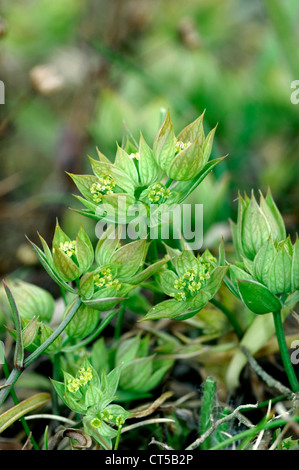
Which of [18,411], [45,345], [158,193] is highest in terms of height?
[158,193]

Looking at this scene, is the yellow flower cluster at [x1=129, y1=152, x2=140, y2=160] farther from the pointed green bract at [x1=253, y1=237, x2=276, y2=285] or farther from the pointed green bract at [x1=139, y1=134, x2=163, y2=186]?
the pointed green bract at [x1=253, y1=237, x2=276, y2=285]

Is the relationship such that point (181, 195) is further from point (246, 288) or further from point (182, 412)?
point (182, 412)

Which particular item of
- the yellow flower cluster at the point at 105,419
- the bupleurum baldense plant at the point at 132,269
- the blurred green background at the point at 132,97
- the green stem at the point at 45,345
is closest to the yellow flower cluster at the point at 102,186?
the bupleurum baldense plant at the point at 132,269

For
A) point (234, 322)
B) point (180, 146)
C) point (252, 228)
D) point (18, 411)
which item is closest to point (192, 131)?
point (180, 146)

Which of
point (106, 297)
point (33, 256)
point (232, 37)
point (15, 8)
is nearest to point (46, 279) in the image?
point (33, 256)

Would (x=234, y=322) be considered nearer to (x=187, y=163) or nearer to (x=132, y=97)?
(x=187, y=163)

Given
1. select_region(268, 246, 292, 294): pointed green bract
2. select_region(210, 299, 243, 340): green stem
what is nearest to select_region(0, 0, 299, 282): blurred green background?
select_region(210, 299, 243, 340): green stem
